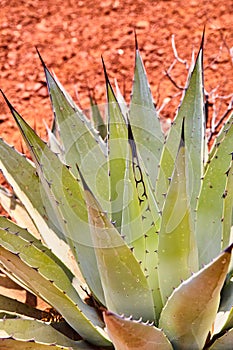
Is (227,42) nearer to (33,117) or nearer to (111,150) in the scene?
(33,117)

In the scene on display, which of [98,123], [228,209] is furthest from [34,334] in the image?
[98,123]

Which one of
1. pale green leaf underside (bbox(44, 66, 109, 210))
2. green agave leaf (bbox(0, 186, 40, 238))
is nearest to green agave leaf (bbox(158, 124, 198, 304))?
pale green leaf underside (bbox(44, 66, 109, 210))

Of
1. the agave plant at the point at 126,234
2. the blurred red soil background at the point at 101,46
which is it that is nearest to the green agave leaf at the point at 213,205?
the agave plant at the point at 126,234

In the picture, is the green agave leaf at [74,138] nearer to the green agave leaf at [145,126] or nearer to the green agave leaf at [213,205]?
the green agave leaf at [145,126]

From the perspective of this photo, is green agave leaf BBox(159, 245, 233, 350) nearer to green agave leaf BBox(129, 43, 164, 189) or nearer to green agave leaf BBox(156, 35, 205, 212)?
green agave leaf BBox(156, 35, 205, 212)

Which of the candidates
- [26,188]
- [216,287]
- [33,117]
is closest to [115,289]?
[216,287]

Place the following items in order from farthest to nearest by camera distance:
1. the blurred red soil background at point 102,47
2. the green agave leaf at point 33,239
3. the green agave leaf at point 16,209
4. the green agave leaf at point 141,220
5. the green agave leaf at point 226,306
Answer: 1. the blurred red soil background at point 102,47
2. the green agave leaf at point 16,209
3. the green agave leaf at point 33,239
4. the green agave leaf at point 226,306
5. the green agave leaf at point 141,220
